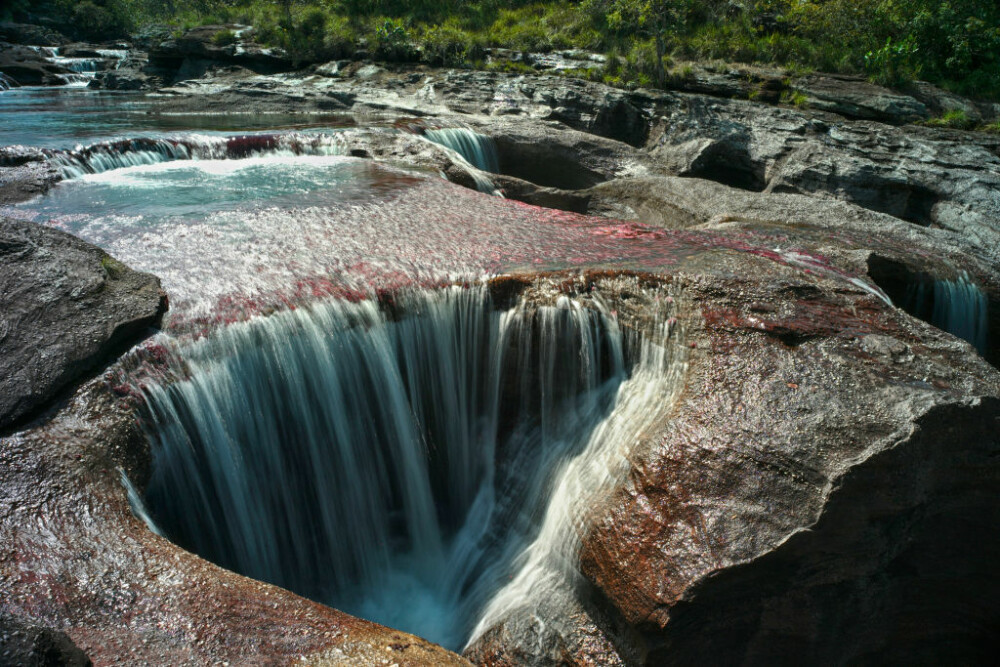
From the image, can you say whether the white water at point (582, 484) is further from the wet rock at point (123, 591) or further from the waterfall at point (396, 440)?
the wet rock at point (123, 591)

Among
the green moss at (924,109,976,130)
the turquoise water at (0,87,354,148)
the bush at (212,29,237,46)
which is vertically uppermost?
the bush at (212,29,237,46)

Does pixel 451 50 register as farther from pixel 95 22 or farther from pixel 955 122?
pixel 95 22

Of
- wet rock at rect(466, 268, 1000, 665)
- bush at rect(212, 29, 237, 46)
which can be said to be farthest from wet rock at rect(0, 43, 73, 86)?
wet rock at rect(466, 268, 1000, 665)

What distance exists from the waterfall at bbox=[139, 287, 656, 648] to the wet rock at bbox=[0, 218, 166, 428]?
0.46 metres

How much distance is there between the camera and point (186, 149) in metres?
11.0

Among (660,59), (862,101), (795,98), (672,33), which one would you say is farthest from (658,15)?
(862,101)

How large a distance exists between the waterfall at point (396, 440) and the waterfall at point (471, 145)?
7836 mm

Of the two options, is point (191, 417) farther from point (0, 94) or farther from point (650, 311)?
point (0, 94)

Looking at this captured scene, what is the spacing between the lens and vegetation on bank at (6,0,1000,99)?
17.2m

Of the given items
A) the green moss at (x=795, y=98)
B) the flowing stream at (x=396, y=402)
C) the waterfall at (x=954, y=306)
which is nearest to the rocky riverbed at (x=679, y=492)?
the flowing stream at (x=396, y=402)

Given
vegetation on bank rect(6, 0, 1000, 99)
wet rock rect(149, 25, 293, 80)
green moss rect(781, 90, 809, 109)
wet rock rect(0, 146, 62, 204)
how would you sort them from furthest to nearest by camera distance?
wet rock rect(149, 25, 293, 80), vegetation on bank rect(6, 0, 1000, 99), green moss rect(781, 90, 809, 109), wet rock rect(0, 146, 62, 204)

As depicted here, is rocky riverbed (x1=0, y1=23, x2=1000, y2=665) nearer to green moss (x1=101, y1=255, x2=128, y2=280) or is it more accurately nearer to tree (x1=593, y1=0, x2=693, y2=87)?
green moss (x1=101, y1=255, x2=128, y2=280)

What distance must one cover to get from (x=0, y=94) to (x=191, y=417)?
21.7 m

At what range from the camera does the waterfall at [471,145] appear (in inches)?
505
